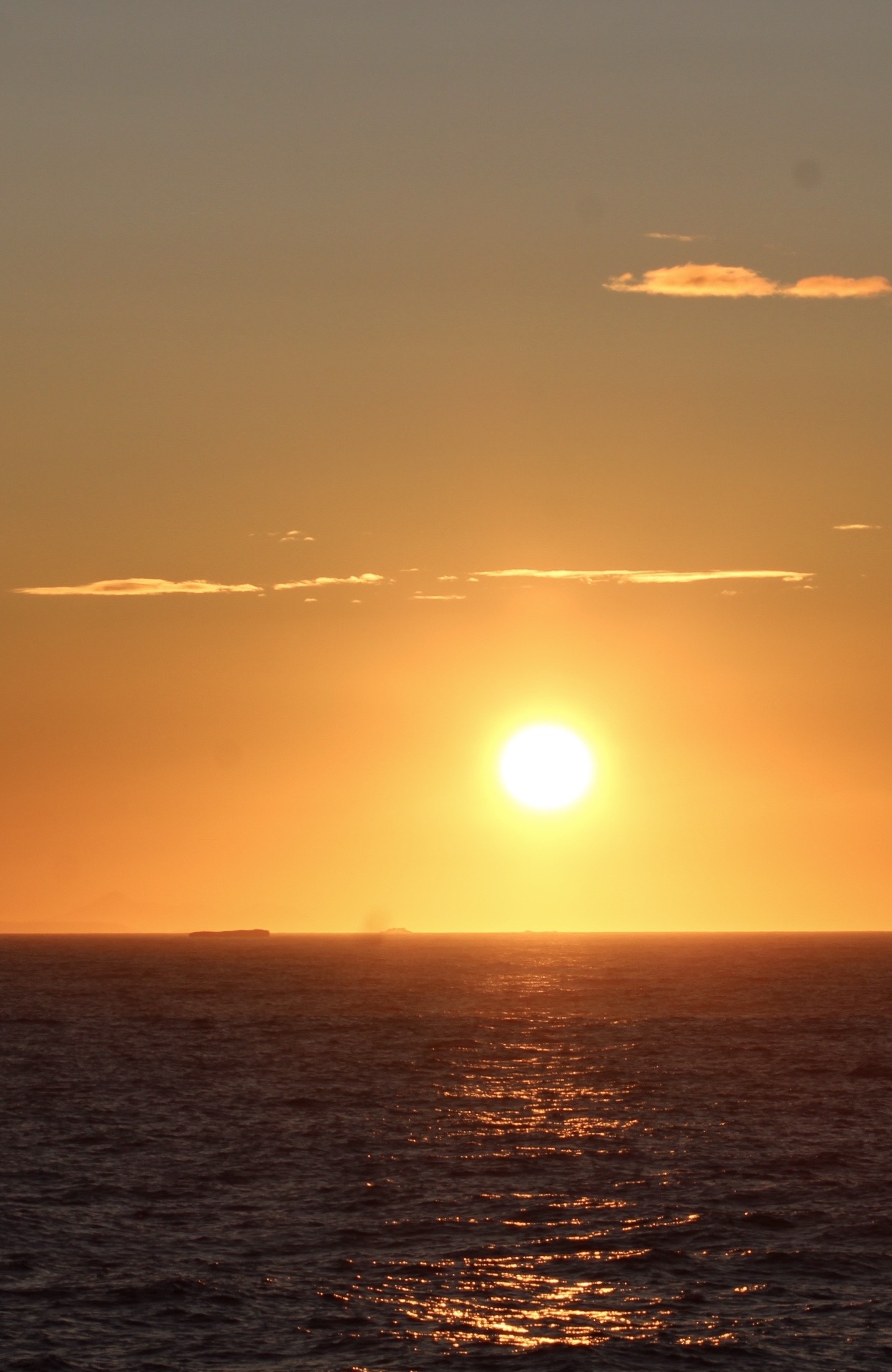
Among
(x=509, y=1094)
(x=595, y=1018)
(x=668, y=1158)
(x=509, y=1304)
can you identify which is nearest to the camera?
(x=509, y=1304)

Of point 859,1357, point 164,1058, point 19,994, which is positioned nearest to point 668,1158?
point 859,1357

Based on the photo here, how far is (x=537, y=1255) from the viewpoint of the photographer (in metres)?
46.2

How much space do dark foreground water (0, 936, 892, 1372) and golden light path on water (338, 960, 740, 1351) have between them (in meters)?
0.13

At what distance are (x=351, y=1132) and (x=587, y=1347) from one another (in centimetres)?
3284

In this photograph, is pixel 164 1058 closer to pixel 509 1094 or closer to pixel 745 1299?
pixel 509 1094

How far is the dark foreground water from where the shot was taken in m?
38.2

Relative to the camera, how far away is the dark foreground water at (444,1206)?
38.2 metres

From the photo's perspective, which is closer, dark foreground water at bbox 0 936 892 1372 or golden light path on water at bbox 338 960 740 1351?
dark foreground water at bbox 0 936 892 1372

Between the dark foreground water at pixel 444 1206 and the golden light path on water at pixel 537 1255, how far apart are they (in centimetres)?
13

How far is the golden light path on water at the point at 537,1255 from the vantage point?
3894 centimetres

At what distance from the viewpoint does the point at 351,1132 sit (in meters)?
68.9

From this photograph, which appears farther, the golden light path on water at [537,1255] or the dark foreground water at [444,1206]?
the golden light path on water at [537,1255]

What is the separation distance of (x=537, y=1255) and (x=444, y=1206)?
7.71 metres

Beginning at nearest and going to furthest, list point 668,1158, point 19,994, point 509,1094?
point 668,1158, point 509,1094, point 19,994
